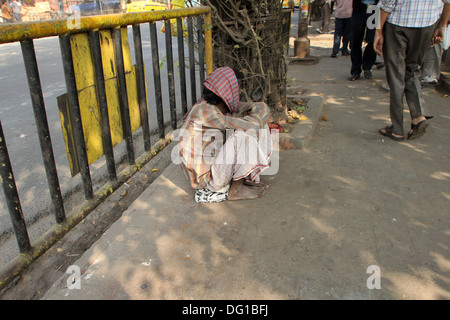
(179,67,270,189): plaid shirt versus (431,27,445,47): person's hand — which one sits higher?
(431,27,445,47): person's hand

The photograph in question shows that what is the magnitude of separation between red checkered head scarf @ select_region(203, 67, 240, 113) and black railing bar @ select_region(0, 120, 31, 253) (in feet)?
4.48

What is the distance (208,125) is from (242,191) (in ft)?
1.94

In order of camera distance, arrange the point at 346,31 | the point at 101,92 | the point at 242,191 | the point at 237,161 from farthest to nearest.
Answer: the point at 346,31
the point at 242,191
the point at 237,161
the point at 101,92

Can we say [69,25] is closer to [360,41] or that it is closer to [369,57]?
[360,41]

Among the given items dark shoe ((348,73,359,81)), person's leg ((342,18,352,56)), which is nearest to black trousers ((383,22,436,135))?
dark shoe ((348,73,359,81))

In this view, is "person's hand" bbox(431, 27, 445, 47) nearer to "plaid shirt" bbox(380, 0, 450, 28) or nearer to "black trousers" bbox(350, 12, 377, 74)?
"plaid shirt" bbox(380, 0, 450, 28)

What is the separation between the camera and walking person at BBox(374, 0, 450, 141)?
3.77m

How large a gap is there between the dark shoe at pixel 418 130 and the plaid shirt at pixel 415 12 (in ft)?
3.11

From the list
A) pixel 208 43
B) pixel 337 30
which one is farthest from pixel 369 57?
pixel 208 43

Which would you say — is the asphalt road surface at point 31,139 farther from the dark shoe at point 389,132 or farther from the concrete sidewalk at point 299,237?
the dark shoe at point 389,132

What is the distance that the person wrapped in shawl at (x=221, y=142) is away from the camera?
2809 millimetres

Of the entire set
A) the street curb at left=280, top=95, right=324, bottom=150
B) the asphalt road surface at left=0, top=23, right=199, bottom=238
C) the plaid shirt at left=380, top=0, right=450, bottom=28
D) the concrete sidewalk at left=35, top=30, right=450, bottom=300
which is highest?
the plaid shirt at left=380, top=0, right=450, bottom=28

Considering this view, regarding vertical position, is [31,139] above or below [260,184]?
below

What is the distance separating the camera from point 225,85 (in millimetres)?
2805
